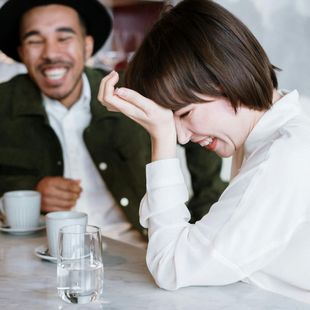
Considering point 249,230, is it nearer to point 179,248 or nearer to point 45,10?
point 179,248

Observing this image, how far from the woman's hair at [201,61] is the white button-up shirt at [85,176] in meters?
1.37

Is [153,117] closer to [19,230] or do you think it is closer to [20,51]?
[19,230]

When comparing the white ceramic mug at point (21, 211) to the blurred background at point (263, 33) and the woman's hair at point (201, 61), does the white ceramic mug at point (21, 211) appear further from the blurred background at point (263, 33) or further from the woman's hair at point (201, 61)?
the blurred background at point (263, 33)

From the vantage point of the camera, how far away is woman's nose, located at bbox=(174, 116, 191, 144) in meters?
1.23

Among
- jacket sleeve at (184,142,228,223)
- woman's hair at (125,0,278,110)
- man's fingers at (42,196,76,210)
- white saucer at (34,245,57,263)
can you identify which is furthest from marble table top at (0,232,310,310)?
jacket sleeve at (184,142,228,223)

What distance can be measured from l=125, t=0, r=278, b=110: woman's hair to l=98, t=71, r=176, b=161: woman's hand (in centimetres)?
2

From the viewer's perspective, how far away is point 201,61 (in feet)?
3.64

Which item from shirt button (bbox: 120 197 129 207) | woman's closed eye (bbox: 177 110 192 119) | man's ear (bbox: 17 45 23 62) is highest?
man's ear (bbox: 17 45 23 62)

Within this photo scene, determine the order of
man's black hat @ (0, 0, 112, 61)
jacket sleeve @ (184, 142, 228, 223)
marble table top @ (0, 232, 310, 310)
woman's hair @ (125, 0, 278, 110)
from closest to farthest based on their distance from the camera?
marble table top @ (0, 232, 310, 310), woman's hair @ (125, 0, 278, 110), man's black hat @ (0, 0, 112, 61), jacket sleeve @ (184, 142, 228, 223)

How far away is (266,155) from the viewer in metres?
1.04

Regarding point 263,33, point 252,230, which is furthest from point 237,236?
point 263,33

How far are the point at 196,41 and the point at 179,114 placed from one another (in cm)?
16

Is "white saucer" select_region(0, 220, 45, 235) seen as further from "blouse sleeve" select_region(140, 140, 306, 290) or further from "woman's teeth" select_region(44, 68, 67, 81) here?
"woman's teeth" select_region(44, 68, 67, 81)

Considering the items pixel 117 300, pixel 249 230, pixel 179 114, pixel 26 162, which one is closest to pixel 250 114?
pixel 179 114
